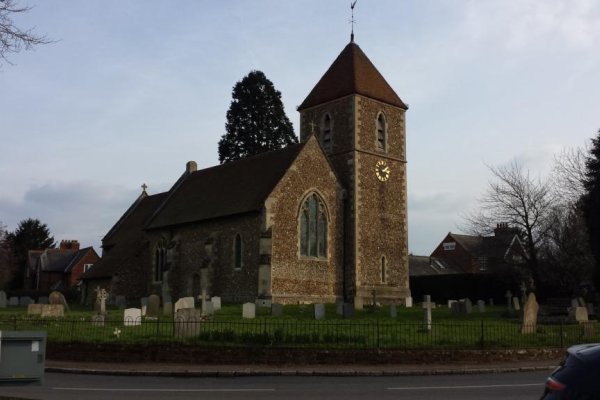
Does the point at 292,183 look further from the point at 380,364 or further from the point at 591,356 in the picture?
the point at 591,356

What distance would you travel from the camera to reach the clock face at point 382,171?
35.2 metres

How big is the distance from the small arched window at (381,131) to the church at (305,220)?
0.06 m

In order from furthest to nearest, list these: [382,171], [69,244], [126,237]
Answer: [69,244] < [126,237] < [382,171]

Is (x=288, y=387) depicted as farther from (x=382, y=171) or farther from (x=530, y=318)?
(x=382, y=171)

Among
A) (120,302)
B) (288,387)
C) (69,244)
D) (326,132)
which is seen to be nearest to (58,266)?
(69,244)

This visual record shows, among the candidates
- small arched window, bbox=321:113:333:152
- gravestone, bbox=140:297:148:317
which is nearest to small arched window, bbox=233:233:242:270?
gravestone, bbox=140:297:148:317

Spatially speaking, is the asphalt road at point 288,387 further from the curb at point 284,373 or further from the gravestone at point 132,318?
the gravestone at point 132,318

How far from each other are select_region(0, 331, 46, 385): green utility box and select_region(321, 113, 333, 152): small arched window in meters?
29.7

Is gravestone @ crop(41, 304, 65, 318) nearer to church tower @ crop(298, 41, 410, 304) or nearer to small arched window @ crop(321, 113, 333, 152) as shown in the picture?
church tower @ crop(298, 41, 410, 304)

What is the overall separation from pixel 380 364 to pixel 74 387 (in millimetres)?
7085

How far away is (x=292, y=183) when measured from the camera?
31312 mm

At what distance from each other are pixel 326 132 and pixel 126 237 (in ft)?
52.1

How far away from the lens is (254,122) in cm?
5300

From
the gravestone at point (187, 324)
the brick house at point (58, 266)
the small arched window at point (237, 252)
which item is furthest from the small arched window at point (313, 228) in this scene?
the brick house at point (58, 266)
